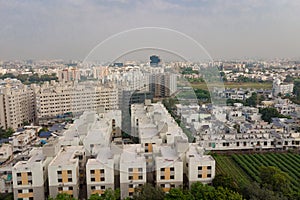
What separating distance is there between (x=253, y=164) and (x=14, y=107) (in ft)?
16.7

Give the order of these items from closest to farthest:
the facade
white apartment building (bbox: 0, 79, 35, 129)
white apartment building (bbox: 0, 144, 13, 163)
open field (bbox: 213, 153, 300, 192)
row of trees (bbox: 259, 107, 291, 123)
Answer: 1. open field (bbox: 213, 153, 300, 192)
2. white apartment building (bbox: 0, 144, 13, 163)
3. the facade
4. row of trees (bbox: 259, 107, 291, 123)
5. white apartment building (bbox: 0, 79, 35, 129)

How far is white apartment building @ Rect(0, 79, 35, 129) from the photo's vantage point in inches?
235

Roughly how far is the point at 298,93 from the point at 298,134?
18.7 ft

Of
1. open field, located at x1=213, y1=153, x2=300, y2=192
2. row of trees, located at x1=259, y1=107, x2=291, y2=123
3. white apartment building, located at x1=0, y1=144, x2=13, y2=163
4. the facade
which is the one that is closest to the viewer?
open field, located at x1=213, y1=153, x2=300, y2=192

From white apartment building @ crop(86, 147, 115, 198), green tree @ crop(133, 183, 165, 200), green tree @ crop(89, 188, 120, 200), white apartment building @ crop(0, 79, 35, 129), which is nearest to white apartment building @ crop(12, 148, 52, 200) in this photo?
white apartment building @ crop(86, 147, 115, 198)

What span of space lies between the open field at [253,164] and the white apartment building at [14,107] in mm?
4535

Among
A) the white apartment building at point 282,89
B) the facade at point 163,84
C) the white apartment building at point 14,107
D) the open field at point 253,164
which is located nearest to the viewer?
the open field at point 253,164

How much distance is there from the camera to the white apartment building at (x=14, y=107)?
597cm

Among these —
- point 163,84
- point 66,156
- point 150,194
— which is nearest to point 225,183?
point 150,194

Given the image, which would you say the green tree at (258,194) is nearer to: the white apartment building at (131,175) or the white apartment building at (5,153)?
the white apartment building at (131,175)

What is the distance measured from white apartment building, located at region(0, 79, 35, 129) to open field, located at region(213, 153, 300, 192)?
14.9ft

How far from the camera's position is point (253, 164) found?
366 cm

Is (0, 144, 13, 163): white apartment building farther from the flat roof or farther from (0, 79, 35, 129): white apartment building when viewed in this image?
(0, 79, 35, 129): white apartment building

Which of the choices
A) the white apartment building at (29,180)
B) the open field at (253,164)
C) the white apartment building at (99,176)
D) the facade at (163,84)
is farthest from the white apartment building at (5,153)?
the open field at (253,164)
